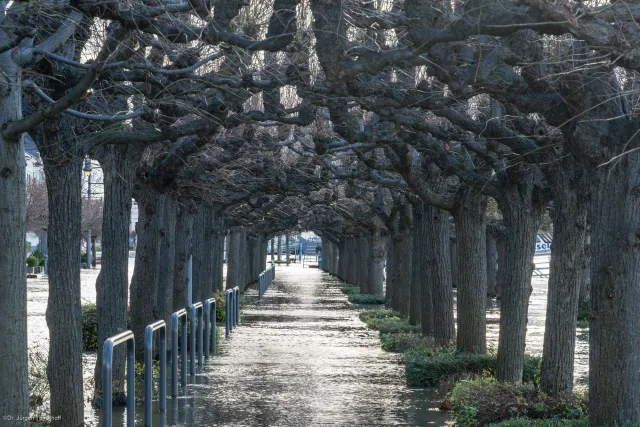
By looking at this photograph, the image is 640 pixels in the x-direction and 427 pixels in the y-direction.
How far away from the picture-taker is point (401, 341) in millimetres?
23094

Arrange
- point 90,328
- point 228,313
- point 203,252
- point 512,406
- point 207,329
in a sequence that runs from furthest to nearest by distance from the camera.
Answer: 1. point 203,252
2. point 228,313
3. point 90,328
4. point 207,329
5. point 512,406

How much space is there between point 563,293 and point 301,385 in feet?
17.0

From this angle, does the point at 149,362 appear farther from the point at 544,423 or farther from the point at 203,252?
the point at 203,252

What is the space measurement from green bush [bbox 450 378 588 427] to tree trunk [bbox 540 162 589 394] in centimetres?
30

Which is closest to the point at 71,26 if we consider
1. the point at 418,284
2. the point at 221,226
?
the point at 418,284

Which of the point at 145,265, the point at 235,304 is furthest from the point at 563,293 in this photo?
the point at 235,304

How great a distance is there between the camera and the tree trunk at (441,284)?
20812mm

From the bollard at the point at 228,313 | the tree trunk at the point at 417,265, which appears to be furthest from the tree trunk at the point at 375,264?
the tree trunk at the point at 417,265

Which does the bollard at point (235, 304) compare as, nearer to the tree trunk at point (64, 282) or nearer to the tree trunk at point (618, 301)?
the tree trunk at point (64, 282)

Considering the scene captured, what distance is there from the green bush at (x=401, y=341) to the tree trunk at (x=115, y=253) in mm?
8259

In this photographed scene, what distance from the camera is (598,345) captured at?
991 centimetres

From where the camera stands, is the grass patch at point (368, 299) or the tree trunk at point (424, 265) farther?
the grass patch at point (368, 299)

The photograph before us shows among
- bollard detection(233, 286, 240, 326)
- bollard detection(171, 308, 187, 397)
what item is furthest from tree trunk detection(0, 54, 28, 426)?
bollard detection(233, 286, 240, 326)

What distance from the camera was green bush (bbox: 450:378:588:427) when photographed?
11.8 m
